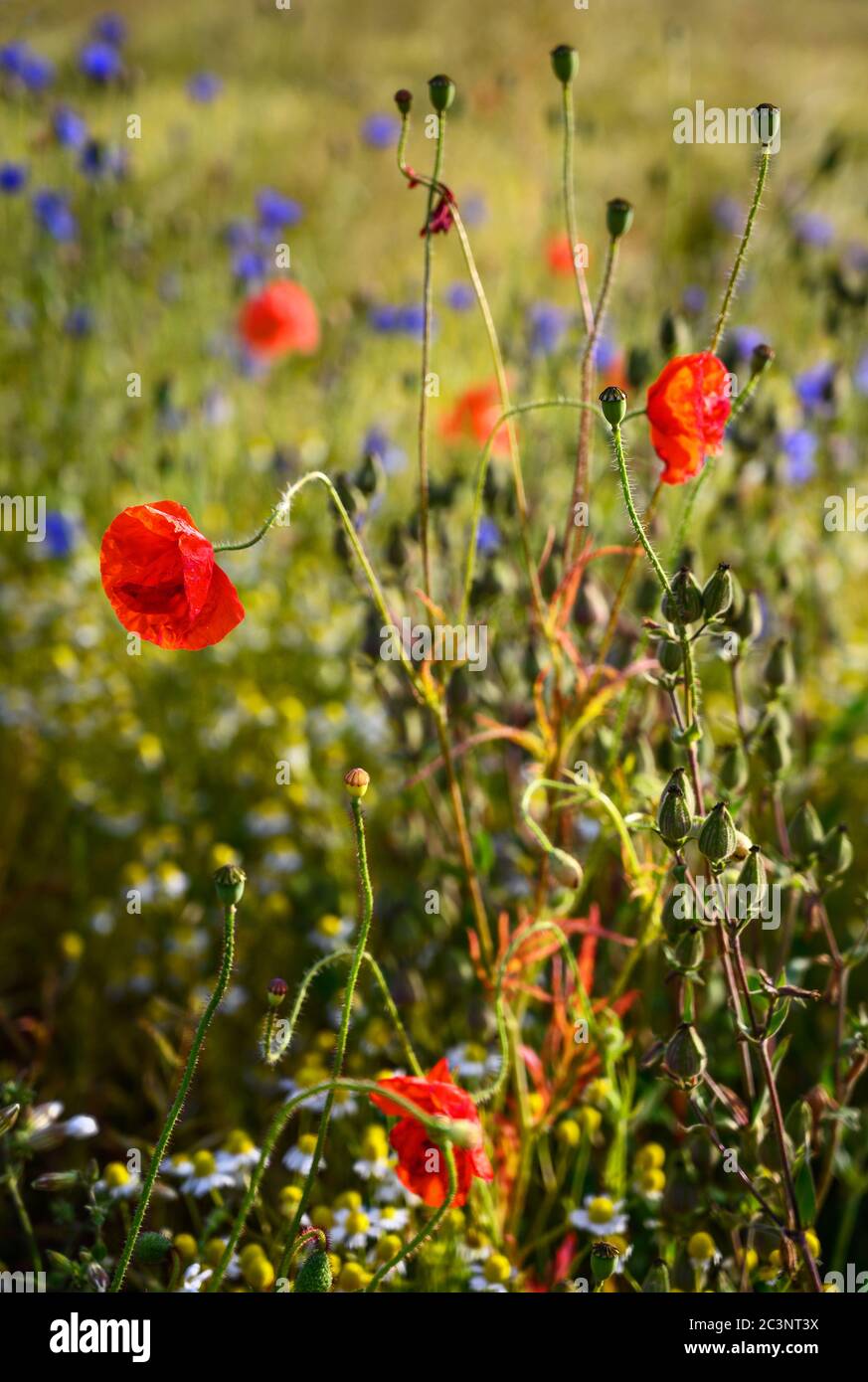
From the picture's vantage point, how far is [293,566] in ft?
9.08

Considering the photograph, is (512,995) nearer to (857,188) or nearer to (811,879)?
(811,879)

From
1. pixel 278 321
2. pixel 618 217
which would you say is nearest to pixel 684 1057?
pixel 618 217

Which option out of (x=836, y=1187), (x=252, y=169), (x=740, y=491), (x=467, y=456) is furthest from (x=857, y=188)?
(x=836, y=1187)

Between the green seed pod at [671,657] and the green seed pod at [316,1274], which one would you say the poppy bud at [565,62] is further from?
the green seed pod at [316,1274]

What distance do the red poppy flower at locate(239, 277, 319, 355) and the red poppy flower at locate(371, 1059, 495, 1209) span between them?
2.08 metres

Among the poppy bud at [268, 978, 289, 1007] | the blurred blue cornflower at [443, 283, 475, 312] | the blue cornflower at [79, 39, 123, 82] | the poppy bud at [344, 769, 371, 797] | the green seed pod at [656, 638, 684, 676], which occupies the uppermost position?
the blue cornflower at [79, 39, 123, 82]

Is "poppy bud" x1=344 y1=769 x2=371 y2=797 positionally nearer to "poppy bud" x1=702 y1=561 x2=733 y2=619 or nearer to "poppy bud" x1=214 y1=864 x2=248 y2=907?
"poppy bud" x1=214 y1=864 x2=248 y2=907

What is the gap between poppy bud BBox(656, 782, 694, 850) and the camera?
95 cm

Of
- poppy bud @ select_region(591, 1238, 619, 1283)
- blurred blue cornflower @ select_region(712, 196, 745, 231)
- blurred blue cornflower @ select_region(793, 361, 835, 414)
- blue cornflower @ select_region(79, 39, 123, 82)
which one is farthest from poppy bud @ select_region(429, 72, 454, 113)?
blurred blue cornflower @ select_region(712, 196, 745, 231)

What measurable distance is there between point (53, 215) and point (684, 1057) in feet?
9.05

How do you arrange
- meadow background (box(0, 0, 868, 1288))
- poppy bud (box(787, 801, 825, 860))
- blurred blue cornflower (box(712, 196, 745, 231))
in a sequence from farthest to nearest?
Answer: blurred blue cornflower (box(712, 196, 745, 231)) → meadow background (box(0, 0, 868, 1288)) → poppy bud (box(787, 801, 825, 860))

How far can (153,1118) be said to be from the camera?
1.73m
